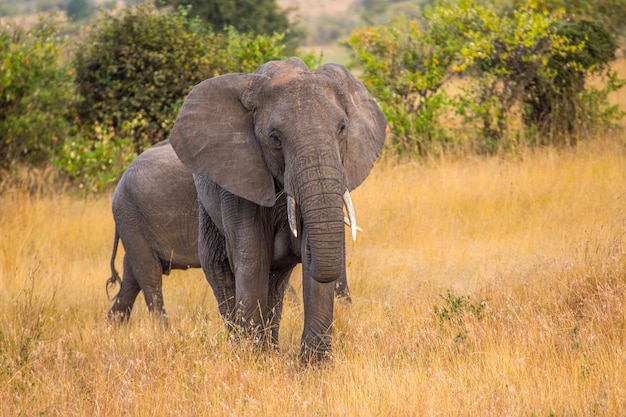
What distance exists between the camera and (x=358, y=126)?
5582mm

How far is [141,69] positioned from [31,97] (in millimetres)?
1696

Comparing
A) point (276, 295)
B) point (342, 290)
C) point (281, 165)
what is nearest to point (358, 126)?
point (281, 165)

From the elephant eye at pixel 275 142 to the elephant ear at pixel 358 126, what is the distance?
0.39m

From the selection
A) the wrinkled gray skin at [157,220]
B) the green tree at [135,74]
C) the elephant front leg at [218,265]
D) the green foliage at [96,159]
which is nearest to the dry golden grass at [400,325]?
the elephant front leg at [218,265]

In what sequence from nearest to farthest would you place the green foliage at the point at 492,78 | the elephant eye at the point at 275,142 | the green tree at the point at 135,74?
the elephant eye at the point at 275,142
the green tree at the point at 135,74
the green foliage at the point at 492,78

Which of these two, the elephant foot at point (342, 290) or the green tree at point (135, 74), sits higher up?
the green tree at point (135, 74)

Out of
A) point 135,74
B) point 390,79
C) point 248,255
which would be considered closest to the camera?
point 248,255

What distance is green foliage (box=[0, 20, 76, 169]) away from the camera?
1191cm

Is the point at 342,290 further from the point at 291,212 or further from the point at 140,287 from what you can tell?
the point at 291,212

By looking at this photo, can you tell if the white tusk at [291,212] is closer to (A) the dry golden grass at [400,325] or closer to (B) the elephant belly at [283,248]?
(B) the elephant belly at [283,248]

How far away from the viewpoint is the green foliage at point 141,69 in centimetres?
1312

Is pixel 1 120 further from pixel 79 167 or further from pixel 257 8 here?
pixel 257 8

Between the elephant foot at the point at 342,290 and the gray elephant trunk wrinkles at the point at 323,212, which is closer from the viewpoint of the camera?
the gray elephant trunk wrinkles at the point at 323,212

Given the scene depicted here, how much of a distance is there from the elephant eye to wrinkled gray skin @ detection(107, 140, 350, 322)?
8.16 ft
